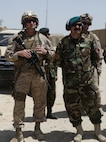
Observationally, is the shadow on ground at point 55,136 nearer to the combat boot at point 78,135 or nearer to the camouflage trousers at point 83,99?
the combat boot at point 78,135

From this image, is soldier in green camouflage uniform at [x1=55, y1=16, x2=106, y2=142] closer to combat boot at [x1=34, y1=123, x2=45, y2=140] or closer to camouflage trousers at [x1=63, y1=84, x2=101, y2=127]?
camouflage trousers at [x1=63, y1=84, x2=101, y2=127]

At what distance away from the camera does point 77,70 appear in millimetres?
5020

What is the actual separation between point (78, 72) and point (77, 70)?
33 millimetres

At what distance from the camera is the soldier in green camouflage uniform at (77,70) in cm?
500

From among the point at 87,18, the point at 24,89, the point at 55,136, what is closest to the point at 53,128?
the point at 55,136

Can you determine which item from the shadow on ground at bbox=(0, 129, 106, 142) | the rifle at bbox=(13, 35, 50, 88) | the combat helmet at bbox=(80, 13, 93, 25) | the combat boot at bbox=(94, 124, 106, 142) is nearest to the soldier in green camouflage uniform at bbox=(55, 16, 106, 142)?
the combat boot at bbox=(94, 124, 106, 142)

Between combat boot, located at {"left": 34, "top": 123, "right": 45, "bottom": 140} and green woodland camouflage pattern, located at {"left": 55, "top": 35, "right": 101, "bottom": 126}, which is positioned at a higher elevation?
green woodland camouflage pattern, located at {"left": 55, "top": 35, "right": 101, "bottom": 126}

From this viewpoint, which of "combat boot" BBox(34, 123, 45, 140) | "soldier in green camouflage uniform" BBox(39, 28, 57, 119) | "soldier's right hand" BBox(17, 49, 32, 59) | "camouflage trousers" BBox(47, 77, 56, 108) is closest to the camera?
"soldier's right hand" BBox(17, 49, 32, 59)

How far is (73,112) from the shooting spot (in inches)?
204

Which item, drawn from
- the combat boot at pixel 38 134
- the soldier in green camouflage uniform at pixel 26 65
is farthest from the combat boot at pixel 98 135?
the soldier in green camouflage uniform at pixel 26 65

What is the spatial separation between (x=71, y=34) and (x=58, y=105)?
3.44 m

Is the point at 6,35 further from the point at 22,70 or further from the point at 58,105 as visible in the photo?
the point at 22,70

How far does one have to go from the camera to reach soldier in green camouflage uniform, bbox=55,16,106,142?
5000 millimetres

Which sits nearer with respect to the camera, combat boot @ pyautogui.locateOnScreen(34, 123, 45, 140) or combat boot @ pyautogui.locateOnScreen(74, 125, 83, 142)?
combat boot @ pyautogui.locateOnScreen(74, 125, 83, 142)
